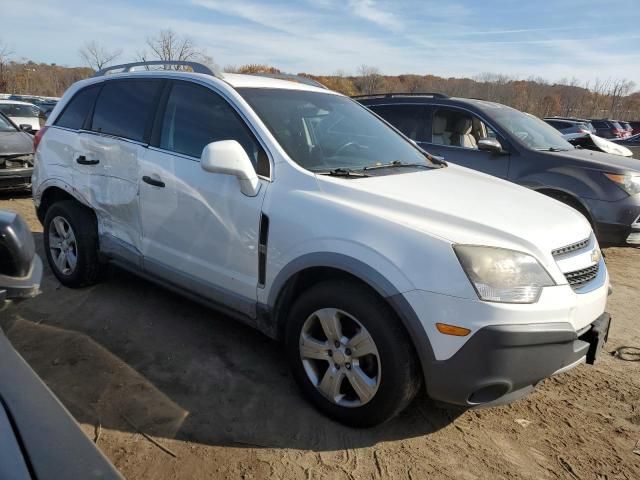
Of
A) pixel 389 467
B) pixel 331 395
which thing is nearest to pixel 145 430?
pixel 331 395

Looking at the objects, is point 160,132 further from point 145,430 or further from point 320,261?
point 145,430

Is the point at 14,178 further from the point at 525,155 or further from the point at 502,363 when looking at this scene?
the point at 502,363

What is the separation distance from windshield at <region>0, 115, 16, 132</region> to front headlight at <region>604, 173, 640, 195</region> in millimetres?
8976

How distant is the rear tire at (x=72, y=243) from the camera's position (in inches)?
159

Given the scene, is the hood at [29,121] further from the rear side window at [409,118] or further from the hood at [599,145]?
the hood at [599,145]

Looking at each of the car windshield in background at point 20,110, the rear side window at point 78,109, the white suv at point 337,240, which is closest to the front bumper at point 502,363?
the white suv at point 337,240

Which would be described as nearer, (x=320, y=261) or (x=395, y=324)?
(x=395, y=324)

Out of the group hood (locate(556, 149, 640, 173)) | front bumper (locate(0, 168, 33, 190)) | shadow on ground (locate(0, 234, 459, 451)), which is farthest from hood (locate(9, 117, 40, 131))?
hood (locate(556, 149, 640, 173))

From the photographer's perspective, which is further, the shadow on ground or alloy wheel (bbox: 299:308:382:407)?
the shadow on ground

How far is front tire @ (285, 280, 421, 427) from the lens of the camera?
2346 millimetres

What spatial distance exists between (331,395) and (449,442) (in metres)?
0.65

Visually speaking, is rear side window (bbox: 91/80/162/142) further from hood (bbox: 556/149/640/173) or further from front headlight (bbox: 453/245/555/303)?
hood (bbox: 556/149/640/173)

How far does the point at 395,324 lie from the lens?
2.35 metres

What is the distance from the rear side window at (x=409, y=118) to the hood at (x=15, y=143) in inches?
225
